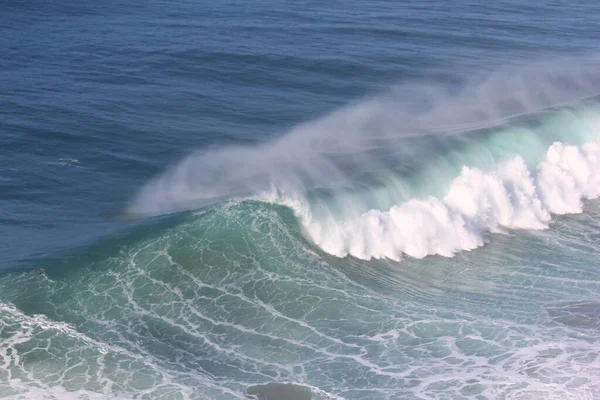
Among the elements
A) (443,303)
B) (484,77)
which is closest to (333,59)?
(484,77)

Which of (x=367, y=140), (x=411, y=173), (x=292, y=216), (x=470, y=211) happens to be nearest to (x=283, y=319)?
(x=292, y=216)

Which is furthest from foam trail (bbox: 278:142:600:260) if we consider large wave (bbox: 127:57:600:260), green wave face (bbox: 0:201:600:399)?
green wave face (bbox: 0:201:600:399)

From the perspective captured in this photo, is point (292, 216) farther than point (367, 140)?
No

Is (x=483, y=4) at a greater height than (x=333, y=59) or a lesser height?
greater

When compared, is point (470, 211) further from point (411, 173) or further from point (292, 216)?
point (292, 216)

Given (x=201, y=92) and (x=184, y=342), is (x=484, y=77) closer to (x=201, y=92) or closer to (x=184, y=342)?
(x=201, y=92)

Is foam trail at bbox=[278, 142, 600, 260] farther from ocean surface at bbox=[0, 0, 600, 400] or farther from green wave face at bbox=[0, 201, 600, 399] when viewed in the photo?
green wave face at bbox=[0, 201, 600, 399]

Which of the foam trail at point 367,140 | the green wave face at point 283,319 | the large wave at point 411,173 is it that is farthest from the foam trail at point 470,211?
the foam trail at point 367,140
